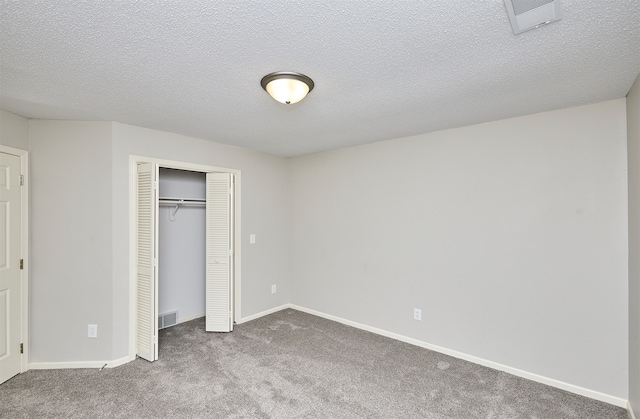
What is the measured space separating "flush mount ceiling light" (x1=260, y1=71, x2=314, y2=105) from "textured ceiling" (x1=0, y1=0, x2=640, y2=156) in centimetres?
5

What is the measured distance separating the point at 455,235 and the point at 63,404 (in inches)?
141

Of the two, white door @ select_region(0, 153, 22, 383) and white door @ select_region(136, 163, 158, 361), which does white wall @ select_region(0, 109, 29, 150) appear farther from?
white door @ select_region(136, 163, 158, 361)

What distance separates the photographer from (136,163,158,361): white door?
2.97 metres

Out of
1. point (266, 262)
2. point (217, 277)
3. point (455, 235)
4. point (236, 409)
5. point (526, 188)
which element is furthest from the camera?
point (266, 262)

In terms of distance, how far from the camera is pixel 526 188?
8.86ft

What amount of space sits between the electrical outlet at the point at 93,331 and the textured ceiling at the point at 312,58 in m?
1.91

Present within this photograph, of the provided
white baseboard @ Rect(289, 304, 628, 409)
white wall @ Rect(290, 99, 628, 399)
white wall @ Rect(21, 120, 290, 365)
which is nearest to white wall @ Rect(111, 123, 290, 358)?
white wall @ Rect(21, 120, 290, 365)

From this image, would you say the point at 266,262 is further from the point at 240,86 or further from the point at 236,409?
the point at 240,86

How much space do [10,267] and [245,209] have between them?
7.41ft

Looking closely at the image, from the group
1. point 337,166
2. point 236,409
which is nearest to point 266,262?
point 337,166

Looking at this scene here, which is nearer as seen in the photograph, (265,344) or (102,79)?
(102,79)

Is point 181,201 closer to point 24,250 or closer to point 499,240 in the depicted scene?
point 24,250

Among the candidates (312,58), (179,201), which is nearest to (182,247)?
(179,201)

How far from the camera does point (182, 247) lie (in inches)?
158
